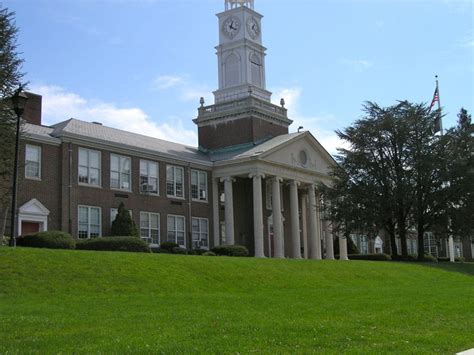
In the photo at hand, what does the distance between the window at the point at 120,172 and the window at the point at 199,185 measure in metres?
6.66

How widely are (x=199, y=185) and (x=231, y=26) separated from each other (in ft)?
57.3

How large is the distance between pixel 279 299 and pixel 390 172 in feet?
110

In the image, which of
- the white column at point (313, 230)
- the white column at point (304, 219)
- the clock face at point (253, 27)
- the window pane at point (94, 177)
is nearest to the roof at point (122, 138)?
the window pane at point (94, 177)

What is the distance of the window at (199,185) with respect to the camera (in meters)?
49.5

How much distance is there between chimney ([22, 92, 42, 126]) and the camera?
41.1 meters

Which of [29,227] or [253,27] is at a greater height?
[253,27]

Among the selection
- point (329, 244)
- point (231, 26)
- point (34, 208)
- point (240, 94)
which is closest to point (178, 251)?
point (34, 208)

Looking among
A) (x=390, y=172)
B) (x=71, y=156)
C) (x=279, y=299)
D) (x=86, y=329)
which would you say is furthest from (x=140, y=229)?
(x=86, y=329)

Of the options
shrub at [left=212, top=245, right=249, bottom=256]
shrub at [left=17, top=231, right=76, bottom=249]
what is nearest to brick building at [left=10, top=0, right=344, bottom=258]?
shrub at [left=17, top=231, right=76, bottom=249]

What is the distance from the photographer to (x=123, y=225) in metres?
41.0

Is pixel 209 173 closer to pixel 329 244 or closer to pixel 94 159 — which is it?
pixel 94 159

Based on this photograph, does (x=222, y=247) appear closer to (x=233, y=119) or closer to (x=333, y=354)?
(x=233, y=119)

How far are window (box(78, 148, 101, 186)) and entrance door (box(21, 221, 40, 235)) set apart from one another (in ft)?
13.5

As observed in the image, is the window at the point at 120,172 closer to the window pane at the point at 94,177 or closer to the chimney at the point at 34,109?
the window pane at the point at 94,177
